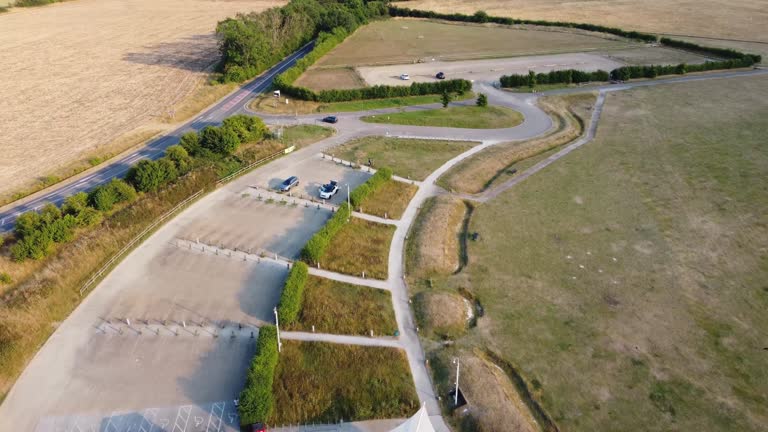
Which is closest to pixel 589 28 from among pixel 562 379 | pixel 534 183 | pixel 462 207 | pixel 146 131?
pixel 534 183

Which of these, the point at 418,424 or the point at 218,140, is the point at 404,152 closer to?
the point at 218,140

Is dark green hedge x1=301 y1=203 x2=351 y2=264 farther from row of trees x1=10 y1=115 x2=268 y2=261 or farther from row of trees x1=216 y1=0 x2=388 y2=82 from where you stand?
row of trees x1=216 y1=0 x2=388 y2=82

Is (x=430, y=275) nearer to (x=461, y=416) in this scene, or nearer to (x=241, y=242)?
(x=461, y=416)

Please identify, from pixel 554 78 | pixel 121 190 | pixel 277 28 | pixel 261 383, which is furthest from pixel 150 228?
pixel 554 78

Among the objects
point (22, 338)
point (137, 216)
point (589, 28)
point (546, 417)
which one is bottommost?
point (546, 417)

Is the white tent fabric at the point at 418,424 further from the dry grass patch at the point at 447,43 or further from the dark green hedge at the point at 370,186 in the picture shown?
the dry grass patch at the point at 447,43

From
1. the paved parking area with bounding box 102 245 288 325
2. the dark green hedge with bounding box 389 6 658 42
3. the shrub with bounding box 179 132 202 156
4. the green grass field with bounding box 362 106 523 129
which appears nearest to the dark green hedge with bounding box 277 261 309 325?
the paved parking area with bounding box 102 245 288 325

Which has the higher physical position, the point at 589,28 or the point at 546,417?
the point at 589,28
